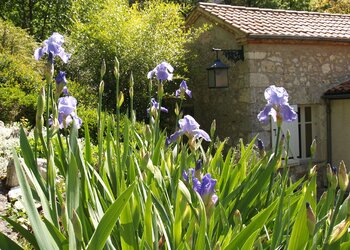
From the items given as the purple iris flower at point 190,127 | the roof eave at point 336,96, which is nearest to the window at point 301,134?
the roof eave at point 336,96

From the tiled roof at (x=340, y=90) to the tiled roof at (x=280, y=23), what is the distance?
92 cm

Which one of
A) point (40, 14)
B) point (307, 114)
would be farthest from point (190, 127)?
point (40, 14)

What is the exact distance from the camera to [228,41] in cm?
821

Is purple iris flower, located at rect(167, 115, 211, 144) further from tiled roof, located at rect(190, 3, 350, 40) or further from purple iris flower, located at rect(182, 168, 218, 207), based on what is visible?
tiled roof, located at rect(190, 3, 350, 40)

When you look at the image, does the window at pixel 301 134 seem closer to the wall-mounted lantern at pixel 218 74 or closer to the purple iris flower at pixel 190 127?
the wall-mounted lantern at pixel 218 74

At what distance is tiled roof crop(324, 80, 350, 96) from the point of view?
816cm

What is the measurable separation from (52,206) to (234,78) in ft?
22.6

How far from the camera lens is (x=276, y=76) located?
7.90m

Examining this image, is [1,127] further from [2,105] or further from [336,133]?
[336,133]

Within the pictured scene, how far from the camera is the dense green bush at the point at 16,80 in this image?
607 cm

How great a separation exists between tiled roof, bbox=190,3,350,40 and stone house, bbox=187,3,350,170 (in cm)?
2

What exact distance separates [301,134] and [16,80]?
5.36m

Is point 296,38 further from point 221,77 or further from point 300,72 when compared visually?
point 221,77

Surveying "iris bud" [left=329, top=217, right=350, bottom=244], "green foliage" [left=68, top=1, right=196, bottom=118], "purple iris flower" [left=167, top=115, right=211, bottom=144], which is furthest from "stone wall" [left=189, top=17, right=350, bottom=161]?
"iris bud" [left=329, top=217, right=350, bottom=244]
